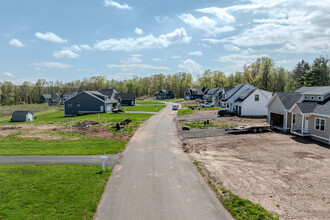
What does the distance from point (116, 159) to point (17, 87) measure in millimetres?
145337

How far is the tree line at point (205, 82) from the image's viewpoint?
63481 millimetres

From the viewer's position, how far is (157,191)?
11734 mm

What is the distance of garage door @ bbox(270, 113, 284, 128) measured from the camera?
103 feet

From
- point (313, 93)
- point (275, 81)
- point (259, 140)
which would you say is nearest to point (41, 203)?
point (259, 140)

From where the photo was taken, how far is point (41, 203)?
10148 mm

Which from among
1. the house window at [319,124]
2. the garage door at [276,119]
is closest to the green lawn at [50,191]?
the house window at [319,124]

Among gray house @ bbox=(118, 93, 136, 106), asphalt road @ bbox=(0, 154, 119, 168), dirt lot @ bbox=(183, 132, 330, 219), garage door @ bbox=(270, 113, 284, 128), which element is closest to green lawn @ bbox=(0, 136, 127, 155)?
asphalt road @ bbox=(0, 154, 119, 168)

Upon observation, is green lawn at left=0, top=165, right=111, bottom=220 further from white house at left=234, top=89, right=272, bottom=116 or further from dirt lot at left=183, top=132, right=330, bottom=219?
white house at left=234, top=89, right=272, bottom=116

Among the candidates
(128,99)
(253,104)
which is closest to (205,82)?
(128,99)

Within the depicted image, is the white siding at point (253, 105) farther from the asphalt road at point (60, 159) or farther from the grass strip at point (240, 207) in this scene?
the grass strip at point (240, 207)

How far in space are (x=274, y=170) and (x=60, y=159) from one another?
59.6 feet

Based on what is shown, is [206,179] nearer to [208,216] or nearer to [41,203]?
[208,216]

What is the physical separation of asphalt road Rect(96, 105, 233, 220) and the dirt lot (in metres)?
2.05

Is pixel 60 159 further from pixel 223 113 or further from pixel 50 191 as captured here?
pixel 223 113
